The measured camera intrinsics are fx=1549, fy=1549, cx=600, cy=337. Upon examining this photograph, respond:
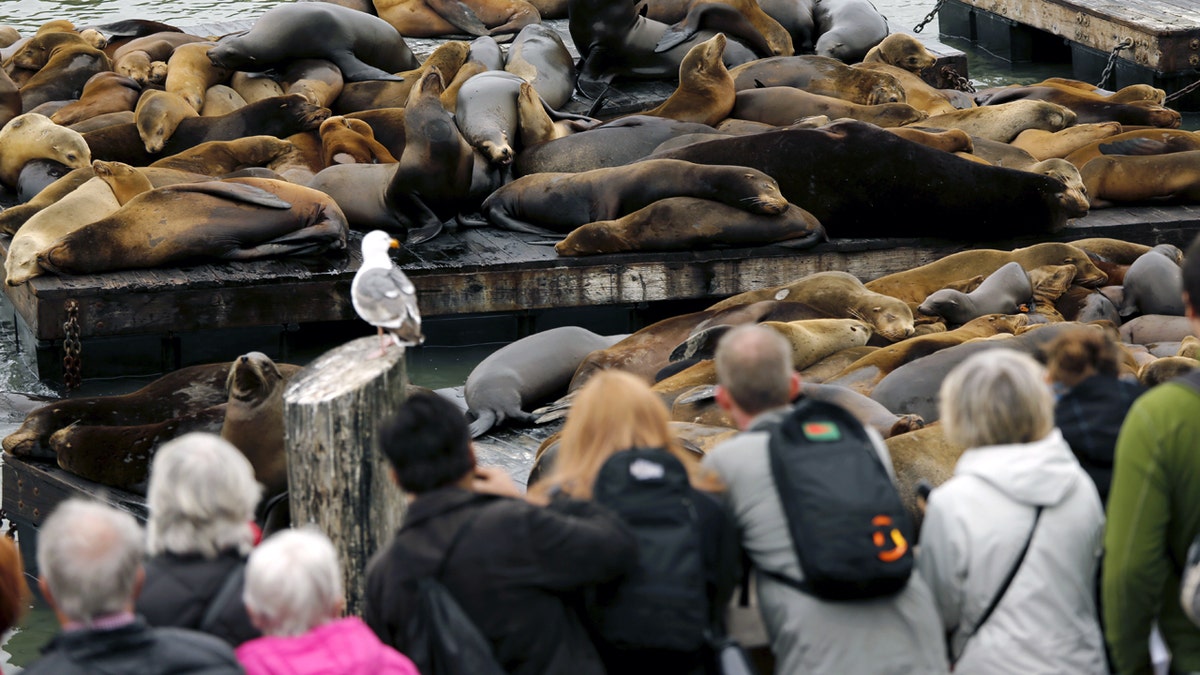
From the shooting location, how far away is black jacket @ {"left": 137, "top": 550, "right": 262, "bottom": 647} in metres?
2.89

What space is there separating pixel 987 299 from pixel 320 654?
18.1ft

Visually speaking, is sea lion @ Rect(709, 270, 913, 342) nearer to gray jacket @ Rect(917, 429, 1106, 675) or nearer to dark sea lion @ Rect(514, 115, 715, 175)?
dark sea lion @ Rect(514, 115, 715, 175)

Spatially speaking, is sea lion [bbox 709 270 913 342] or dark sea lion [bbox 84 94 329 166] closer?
sea lion [bbox 709 270 913 342]

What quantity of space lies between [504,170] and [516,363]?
2.79 meters

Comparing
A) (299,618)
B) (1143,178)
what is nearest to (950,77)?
(1143,178)

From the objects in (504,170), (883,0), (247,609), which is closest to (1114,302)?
(504,170)

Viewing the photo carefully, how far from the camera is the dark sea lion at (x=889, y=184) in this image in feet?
30.4

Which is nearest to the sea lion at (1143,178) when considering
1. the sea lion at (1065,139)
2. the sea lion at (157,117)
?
the sea lion at (1065,139)

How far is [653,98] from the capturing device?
12.3 m

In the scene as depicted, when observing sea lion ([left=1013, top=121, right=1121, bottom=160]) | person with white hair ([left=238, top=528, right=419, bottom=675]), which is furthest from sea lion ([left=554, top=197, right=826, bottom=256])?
person with white hair ([left=238, top=528, right=419, bottom=675])

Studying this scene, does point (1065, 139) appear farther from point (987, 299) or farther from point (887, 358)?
point (887, 358)

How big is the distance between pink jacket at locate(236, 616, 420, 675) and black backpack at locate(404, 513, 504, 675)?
15 cm

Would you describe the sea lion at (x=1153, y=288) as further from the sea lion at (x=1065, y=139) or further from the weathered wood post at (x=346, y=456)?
the weathered wood post at (x=346, y=456)

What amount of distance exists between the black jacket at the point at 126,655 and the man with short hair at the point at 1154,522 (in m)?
1.67
